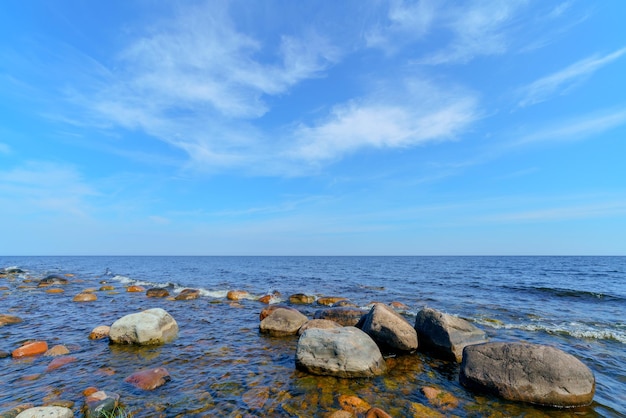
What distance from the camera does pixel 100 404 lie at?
5.83m

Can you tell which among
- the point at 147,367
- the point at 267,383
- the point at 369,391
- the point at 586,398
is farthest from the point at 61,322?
the point at 586,398

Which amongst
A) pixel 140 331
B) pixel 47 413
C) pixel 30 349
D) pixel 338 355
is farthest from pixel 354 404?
pixel 30 349

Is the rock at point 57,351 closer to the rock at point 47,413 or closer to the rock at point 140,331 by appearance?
the rock at point 140,331

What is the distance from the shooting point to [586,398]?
6672 millimetres

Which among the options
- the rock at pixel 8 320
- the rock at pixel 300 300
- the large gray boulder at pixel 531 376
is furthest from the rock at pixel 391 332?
the rock at pixel 8 320

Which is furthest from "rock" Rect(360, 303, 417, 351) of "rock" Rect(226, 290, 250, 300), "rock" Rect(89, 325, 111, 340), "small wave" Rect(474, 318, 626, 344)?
"rock" Rect(226, 290, 250, 300)

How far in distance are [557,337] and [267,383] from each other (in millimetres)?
11663

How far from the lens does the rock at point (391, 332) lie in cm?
973

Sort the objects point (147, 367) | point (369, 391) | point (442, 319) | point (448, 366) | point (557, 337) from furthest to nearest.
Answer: point (557, 337) → point (442, 319) → point (448, 366) → point (147, 367) → point (369, 391)

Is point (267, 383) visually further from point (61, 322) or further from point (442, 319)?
point (61, 322)

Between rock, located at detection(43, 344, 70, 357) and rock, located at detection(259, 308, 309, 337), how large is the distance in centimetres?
620

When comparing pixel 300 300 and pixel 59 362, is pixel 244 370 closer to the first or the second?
pixel 59 362

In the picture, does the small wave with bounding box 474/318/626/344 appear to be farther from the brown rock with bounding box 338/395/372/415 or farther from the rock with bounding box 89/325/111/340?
the rock with bounding box 89/325/111/340

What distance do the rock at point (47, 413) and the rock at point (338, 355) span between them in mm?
4891
